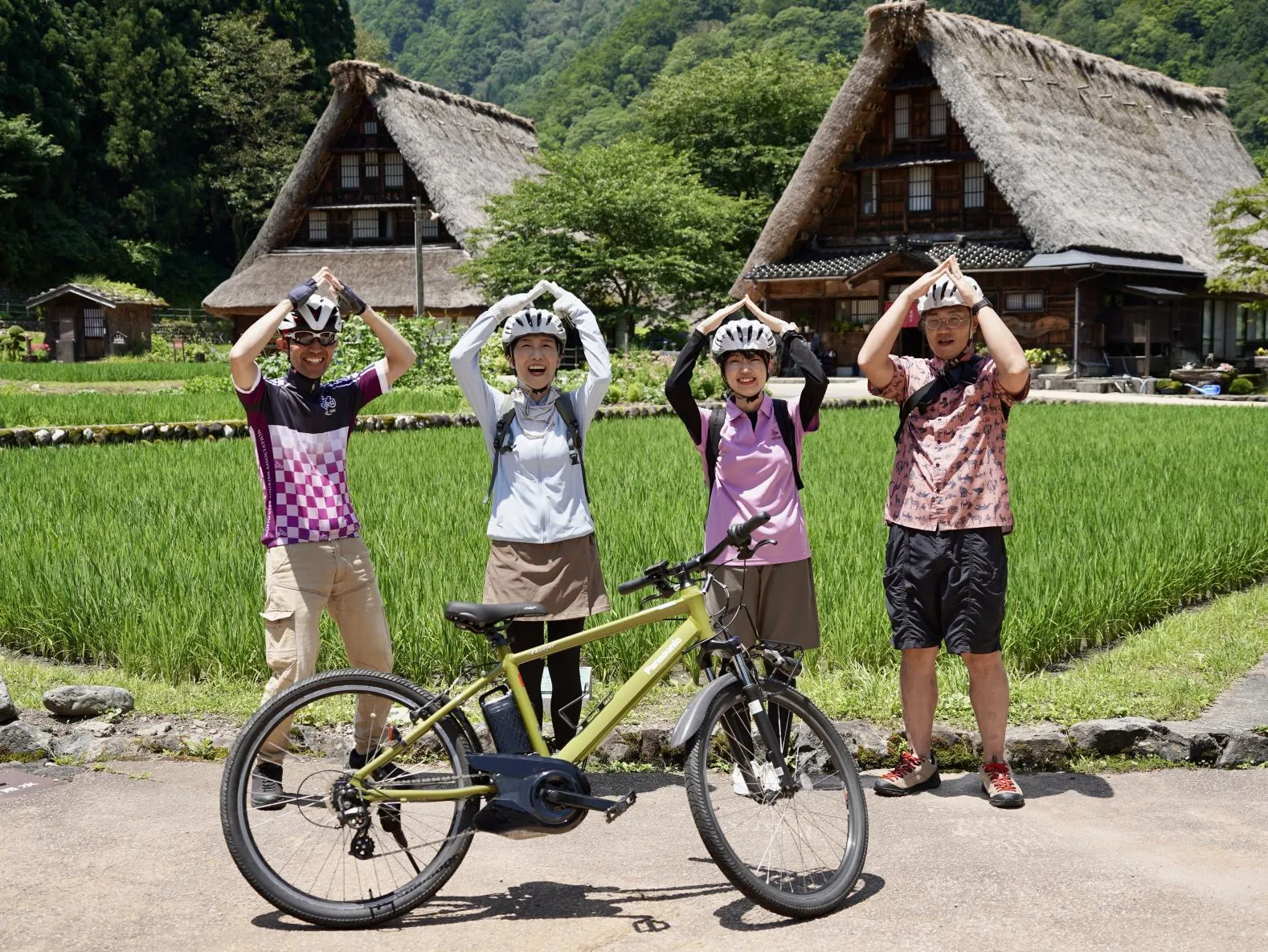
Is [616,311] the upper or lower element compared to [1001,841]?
upper

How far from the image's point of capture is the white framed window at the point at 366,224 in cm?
3158

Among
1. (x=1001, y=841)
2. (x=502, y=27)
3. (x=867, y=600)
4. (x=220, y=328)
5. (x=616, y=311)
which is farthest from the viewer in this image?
(x=502, y=27)

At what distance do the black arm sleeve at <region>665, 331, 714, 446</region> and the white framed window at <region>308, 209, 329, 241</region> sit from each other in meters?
29.4

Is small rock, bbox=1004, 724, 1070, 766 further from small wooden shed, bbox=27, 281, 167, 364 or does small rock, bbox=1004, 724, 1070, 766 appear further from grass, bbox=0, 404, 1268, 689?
small wooden shed, bbox=27, 281, 167, 364

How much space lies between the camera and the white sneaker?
3035 millimetres

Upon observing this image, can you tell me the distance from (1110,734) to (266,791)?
8.21 feet

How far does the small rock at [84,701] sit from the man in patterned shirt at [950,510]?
2.46 meters

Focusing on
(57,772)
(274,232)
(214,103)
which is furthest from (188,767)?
(214,103)

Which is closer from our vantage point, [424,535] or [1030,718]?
[1030,718]

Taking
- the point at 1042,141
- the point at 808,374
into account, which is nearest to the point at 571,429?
the point at 808,374

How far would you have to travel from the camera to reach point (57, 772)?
3898mm

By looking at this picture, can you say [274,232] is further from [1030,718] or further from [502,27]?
[502,27]

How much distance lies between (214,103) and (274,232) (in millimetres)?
11542

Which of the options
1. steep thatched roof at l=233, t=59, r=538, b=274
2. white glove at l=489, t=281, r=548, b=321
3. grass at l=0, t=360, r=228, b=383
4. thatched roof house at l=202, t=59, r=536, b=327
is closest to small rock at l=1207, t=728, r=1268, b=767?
white glove at l=489, t=281, r=548, b=321
